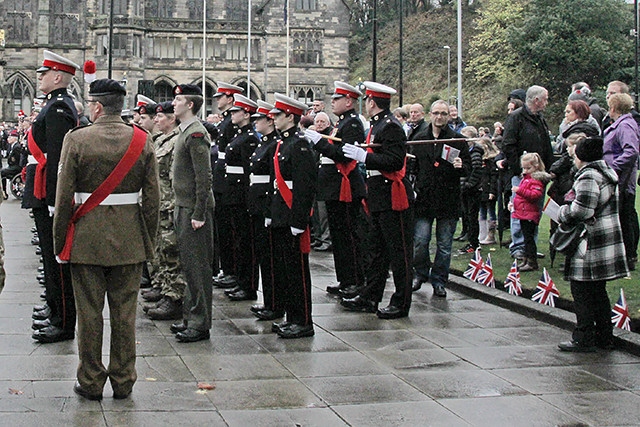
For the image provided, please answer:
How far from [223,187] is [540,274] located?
420 centimetres

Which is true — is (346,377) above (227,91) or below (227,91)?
below

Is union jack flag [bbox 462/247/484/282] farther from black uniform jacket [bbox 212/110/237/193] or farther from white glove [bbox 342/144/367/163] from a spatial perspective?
black uniform jacket [bbox 212/110/237/193]

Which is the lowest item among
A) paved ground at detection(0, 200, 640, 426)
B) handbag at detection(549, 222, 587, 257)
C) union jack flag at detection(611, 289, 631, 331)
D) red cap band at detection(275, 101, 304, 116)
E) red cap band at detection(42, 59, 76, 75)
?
paved ground at detection(0, 200, 640, 426)

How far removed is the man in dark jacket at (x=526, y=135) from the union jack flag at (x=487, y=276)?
3.13 ft

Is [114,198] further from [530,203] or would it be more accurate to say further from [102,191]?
[530,203]

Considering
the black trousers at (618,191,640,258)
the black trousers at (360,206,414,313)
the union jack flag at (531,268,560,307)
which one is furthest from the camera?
the black trousers at (618,191,640,258)

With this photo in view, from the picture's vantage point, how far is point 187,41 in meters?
72.8

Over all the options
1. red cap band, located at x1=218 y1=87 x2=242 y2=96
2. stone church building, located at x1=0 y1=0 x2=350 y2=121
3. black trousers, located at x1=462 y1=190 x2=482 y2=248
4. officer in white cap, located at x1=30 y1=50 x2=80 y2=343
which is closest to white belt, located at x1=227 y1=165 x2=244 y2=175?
red cap band, located at x1=218 y1=87 x2=242 y2=96

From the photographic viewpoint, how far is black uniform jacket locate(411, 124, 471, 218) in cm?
1178

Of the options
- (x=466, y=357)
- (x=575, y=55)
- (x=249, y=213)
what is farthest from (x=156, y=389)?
(x=575, y=55)

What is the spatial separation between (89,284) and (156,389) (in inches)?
37.4

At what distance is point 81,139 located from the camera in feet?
23.3

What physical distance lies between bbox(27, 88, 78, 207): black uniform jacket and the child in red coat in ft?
20.9

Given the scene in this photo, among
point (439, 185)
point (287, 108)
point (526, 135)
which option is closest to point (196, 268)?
point (287, 108)
